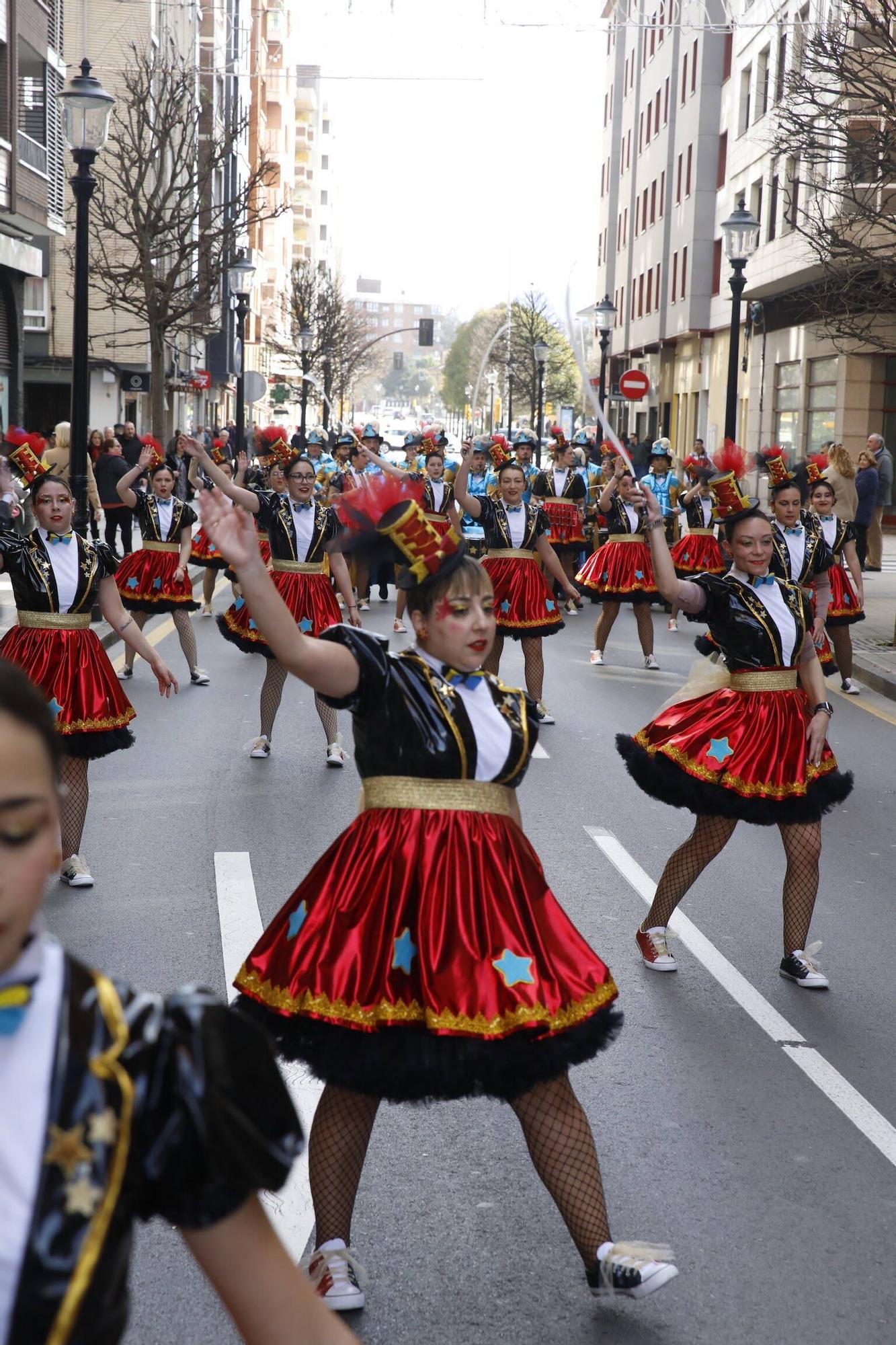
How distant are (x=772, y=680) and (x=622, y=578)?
31.1ft

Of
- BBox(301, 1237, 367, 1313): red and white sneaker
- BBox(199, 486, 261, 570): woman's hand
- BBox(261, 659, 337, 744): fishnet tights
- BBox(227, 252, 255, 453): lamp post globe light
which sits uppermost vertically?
BBox(227, 252, 255, 453): lamp post globe light

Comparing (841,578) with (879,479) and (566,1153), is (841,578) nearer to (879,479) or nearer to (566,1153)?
(879,479)

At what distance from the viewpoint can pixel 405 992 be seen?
3.55 m

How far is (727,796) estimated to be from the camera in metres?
6.13

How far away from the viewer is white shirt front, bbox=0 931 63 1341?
152cm

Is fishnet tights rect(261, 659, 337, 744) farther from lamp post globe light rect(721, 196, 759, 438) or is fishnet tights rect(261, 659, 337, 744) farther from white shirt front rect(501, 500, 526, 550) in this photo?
lamp post globe light rect(721, 196, 759, 438)

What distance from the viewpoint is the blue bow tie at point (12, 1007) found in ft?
5.09

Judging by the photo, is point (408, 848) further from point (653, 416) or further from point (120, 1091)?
point (653, 416)

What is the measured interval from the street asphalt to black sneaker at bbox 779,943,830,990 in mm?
60

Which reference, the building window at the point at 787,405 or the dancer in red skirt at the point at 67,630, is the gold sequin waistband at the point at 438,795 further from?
the building window at the point at 787,405

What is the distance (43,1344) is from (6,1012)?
32 cm

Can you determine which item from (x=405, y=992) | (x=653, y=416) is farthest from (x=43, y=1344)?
(x=653, y=416)

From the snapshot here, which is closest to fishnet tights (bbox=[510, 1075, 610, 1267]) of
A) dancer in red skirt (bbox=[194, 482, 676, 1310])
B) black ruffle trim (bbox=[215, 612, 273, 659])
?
dancer in red skirt (bbox=[194, 482, 676, 1310])

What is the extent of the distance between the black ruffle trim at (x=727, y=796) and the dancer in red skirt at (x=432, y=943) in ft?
7.94
